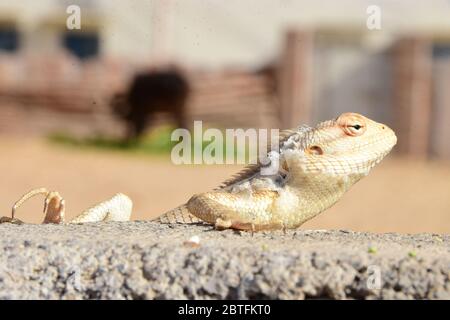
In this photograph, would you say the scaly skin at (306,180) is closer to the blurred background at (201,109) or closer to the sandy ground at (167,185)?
the sandy ground at (167,185)

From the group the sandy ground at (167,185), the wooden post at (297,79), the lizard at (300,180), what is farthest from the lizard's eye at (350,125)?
the wooden post at (297,79)

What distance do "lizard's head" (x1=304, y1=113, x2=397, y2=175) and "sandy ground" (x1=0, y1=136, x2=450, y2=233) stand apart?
10.4 m

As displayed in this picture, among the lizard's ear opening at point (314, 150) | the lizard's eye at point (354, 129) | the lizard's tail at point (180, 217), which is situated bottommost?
the lizard's tail at point (180, 217)

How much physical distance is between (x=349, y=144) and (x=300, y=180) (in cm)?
30

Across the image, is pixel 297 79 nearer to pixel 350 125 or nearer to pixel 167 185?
pixel 167 185

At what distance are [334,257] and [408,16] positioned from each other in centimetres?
3350

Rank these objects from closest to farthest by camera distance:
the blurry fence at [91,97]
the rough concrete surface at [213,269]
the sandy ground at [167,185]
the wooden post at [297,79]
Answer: the rough concrete surface at [213,269]
the sandy ground at [167,185]
the wooden post at [297,79]
the blurry fence at [91,97]

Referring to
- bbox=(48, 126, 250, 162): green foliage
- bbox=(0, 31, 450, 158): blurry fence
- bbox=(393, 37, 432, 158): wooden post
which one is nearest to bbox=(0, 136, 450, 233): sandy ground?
bbox=(393, 37, 432, 158): wooden post

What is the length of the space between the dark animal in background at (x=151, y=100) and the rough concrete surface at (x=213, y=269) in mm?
20636

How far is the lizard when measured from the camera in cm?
471

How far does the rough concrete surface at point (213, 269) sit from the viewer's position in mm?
3666

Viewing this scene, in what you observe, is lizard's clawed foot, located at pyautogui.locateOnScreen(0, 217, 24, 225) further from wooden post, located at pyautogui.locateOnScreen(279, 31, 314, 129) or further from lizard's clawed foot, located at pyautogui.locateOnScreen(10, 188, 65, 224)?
wooden post, located at pyautogui.locateOnScreen(279, 31, 314, 129)

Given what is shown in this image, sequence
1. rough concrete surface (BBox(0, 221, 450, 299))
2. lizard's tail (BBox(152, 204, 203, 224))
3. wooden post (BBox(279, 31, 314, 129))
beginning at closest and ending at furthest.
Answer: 1. rough concrete surface (BBox(0, 221, 450, 299))
2. lizard's tail (BBox(152, 204, 203, 224))
3. wooden post (BBox(279, 31, 314, 129))

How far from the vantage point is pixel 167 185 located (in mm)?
19281
